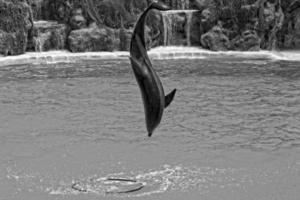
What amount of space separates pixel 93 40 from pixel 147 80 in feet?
62.8

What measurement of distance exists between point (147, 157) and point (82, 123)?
2715 mm

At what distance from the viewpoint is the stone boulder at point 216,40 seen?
24.2 meters

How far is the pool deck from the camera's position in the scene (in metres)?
21.5

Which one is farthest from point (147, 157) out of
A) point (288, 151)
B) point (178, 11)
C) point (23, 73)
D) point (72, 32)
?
point (178, 11)

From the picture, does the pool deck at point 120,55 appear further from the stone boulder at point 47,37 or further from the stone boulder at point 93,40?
the stone boulder at point 47,37

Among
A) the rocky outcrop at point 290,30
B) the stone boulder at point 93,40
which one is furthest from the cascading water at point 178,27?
the rocky outcrop at point 290,30

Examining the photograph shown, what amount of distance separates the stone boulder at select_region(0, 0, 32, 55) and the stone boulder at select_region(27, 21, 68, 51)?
0.71 metres

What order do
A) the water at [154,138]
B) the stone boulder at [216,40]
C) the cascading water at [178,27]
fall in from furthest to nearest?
the cascading water at [178,27], the stone boulder at [216,40], the water at [154,138]

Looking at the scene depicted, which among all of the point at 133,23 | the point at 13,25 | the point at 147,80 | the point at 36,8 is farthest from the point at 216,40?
the point at 147,80

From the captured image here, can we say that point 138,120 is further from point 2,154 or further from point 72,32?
point 72,32

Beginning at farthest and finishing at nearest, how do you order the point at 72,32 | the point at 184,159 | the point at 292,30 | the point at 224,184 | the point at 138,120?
1. the point at 292,30
2. the point at 72,32
3. the point at 138,120
4. the point at 184,159
5. the point at 224,184

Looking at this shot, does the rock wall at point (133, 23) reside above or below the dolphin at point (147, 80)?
below

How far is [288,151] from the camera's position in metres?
9.41

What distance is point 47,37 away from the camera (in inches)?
960
